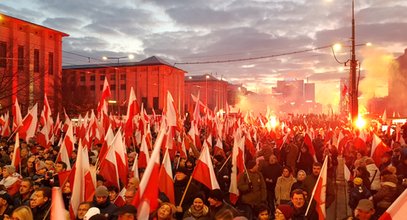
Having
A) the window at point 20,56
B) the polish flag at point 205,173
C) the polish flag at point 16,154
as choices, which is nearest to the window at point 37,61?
the window at point 20,56

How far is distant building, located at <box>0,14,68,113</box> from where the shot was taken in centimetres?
3625

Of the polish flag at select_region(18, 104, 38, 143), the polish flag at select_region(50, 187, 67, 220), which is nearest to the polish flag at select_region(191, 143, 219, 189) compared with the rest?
the polish flag at select_region(50, 187, 67, 220)

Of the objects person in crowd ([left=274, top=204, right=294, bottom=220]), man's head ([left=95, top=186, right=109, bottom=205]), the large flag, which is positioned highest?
the large flag

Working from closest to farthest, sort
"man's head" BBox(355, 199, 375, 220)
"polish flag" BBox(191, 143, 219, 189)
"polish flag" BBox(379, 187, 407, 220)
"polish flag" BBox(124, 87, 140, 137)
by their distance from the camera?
"polish flag" BBox(379, 187, 407, 220), "man's head" BBox(355, 199, 375, 220), "polish flag" BBox(191, 143, 219, 189), "polish flag" BBox(124, 87, 140, 137)

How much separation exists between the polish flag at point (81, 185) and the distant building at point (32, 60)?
29530 mm

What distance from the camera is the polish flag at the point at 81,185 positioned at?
21.2ft

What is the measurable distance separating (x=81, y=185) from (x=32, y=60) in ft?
115

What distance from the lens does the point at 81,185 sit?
22.2ft

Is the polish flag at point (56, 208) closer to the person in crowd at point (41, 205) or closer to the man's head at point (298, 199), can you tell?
the person in crowd at point (41, 205)

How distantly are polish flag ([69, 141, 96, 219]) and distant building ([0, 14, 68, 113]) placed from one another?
2953 centimetres

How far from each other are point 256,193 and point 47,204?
3.52 meters

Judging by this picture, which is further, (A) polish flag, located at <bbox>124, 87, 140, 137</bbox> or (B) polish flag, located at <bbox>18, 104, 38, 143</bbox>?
(B) polish flag, located at <bbox>18, 104, 38, 143</bbox>

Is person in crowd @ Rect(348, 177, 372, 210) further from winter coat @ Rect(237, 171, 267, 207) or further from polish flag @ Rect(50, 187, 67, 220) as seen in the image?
polish flag @ Rect(50, 187, 67, 220)

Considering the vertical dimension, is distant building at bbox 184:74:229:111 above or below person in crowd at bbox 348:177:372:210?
above
